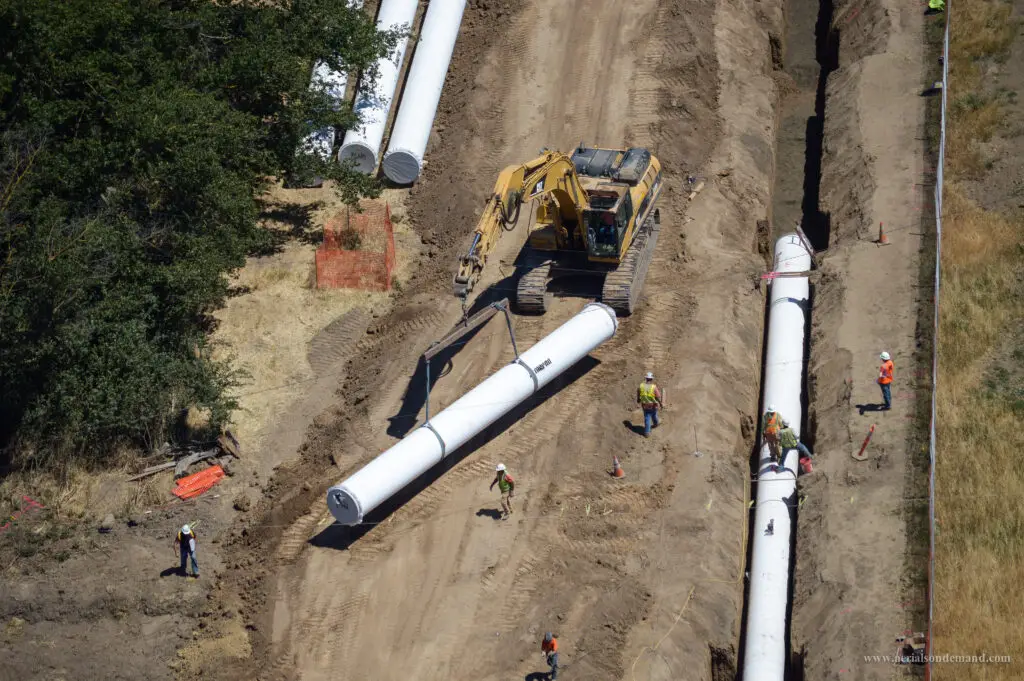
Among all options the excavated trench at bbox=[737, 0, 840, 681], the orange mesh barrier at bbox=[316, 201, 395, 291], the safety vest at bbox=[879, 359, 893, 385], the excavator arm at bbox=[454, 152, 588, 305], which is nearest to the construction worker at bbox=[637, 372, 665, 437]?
the excavator arm at bbox=[454, 152, 588, 305]

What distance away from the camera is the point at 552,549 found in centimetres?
2716

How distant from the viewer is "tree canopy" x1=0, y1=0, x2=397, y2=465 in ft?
97.7

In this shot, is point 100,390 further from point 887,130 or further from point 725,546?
point 887,130

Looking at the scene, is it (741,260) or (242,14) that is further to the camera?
(242,14)

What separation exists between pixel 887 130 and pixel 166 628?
24.4 metres

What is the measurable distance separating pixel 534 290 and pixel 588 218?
222 cm

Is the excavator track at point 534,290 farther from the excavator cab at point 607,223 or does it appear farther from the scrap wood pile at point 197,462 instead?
the scrap wood pile at point 197,462

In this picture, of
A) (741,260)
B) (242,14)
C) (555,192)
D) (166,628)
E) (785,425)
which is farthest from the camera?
(242,14)

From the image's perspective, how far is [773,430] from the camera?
29109 mm

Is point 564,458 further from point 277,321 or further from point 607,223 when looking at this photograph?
point 277,321

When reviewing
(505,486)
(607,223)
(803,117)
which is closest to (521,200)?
(607,223)

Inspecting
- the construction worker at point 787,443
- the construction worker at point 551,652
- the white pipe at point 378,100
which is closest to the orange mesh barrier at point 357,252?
the white pipe at point 378,100

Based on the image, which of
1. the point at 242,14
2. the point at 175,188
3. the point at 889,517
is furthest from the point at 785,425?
the point at 242,14

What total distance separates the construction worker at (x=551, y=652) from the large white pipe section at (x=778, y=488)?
152 inches
